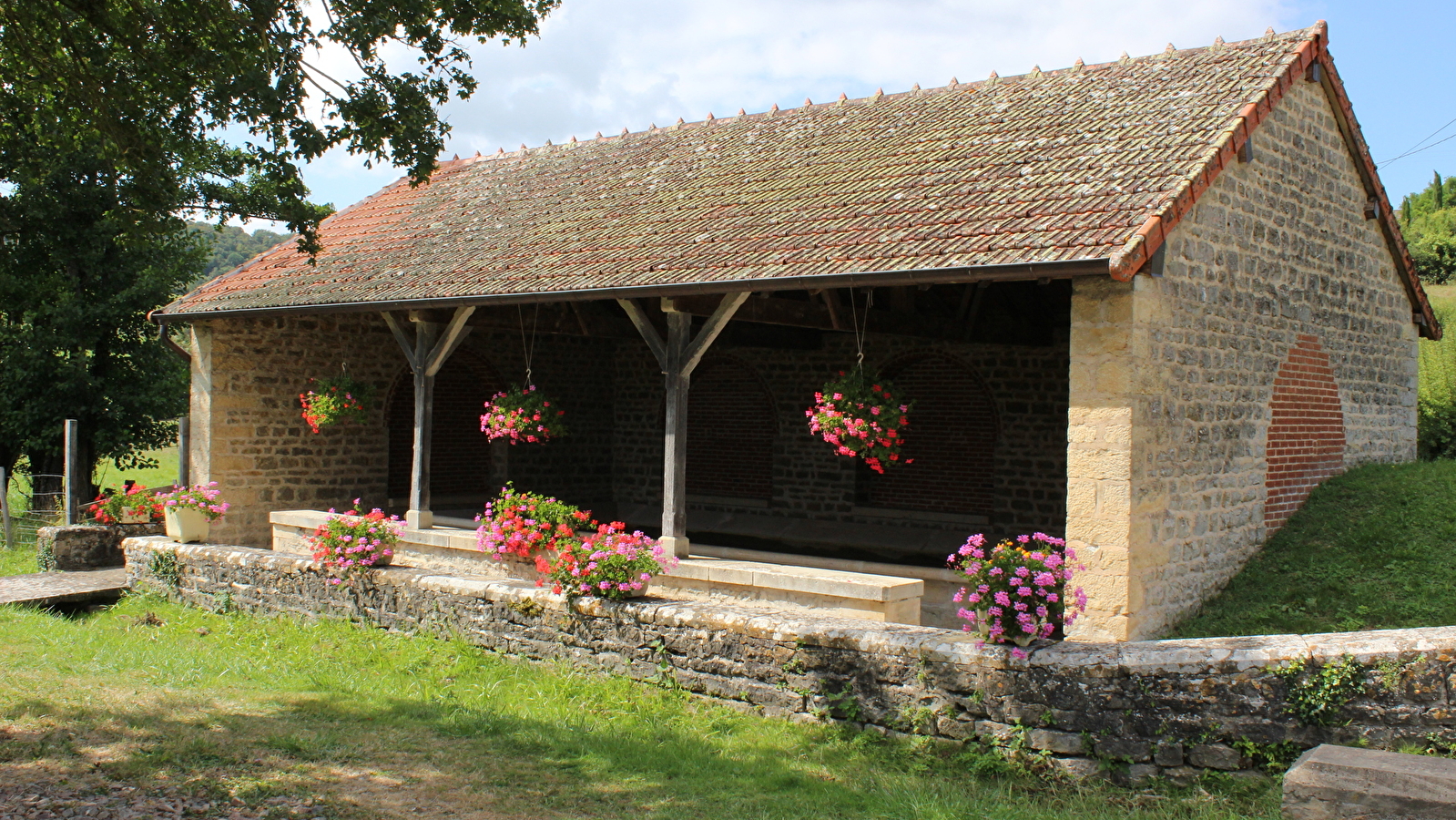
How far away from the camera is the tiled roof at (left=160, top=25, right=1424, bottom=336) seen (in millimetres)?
6824

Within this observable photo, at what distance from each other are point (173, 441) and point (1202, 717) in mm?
15898

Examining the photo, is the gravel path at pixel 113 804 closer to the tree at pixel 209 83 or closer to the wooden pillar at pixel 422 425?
the tree at pixel 209 83

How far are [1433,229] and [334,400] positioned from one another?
32533 millimetres

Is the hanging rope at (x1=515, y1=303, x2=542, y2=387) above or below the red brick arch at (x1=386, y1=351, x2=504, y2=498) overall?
above

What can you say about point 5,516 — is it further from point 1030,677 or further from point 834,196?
point 1030,677

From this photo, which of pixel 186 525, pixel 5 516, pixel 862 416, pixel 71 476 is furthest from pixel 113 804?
pixel 5 516

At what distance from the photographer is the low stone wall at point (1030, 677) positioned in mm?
4562

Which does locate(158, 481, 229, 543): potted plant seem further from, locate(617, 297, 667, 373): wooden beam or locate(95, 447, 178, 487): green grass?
locate(95, 447, 178, 487): green grass

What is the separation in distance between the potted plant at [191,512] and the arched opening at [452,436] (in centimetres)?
243

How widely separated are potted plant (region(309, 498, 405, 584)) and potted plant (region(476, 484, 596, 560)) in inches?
31.2

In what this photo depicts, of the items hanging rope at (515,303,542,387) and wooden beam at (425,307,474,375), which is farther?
hanging rope at (515,303,542,387)

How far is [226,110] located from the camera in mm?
6297

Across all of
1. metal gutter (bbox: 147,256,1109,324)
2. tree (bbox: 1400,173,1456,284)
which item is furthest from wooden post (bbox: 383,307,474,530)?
tree (bbox: 1400,173,1456,284)

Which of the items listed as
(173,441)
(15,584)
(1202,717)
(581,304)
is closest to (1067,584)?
(1202,717)
